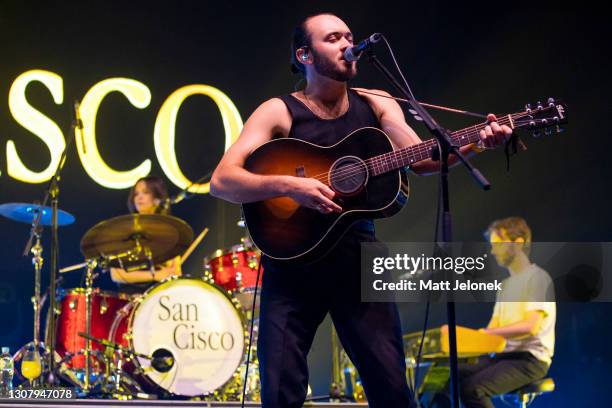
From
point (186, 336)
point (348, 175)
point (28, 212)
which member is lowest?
point (186, 336)

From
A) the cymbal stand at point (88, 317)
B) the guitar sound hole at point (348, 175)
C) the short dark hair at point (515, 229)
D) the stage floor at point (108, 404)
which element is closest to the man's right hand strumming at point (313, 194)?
the guitar sound hole at point (348, 175)

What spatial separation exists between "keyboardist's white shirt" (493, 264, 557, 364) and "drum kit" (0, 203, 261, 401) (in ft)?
6.51

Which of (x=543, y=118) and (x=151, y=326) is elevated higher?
(x=543, y=118)

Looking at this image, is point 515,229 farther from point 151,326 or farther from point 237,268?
point 151,326

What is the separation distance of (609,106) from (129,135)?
455cm

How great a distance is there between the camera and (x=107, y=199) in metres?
7.54

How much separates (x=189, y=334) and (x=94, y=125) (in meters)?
2.67

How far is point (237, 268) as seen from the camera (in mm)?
6273

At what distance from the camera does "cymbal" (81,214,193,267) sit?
611 centimetres

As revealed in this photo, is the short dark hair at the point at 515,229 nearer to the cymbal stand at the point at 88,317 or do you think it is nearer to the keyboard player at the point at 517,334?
the keyboard player at the point at 517,334

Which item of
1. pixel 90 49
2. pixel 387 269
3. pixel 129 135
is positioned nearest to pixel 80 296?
pixel 129 135

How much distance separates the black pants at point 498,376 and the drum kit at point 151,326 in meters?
1.58

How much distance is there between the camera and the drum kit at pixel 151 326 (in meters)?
5.73

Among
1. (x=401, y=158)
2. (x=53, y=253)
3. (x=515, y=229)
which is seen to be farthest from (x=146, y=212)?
(x=401, y=158)
